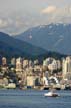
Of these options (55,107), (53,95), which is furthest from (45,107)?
(53,95)

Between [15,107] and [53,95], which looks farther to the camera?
[53,95]

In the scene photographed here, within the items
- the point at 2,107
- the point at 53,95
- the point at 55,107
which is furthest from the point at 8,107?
the point at 53,95

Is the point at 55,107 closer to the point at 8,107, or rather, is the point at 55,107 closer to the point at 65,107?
the point at 65,107

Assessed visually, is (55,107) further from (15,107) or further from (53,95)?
(53,95)

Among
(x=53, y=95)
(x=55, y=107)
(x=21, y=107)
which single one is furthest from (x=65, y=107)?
(x=53, y=95)

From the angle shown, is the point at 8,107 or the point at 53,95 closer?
the point at 8,107

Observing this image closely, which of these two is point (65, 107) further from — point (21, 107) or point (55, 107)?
point (21, 107)

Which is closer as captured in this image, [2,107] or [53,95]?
[2,107]
